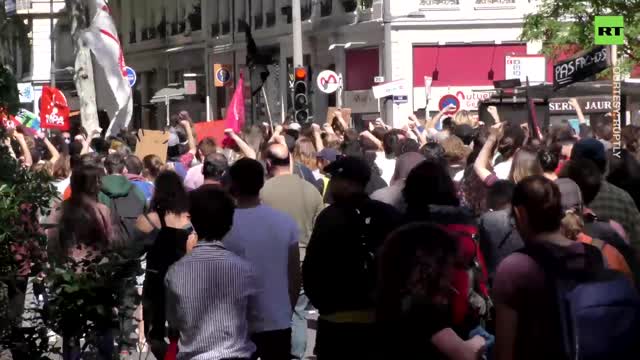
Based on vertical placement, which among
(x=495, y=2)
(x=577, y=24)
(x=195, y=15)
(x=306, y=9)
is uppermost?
(x=195, y=15)

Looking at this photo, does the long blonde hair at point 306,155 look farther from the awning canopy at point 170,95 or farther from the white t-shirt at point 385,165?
the awning canopy at point 170,95

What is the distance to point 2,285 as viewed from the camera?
6.50 meters

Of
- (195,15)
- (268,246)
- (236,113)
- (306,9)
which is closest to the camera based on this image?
(268,246)

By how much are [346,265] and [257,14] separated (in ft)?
153

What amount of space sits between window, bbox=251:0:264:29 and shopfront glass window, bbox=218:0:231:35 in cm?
262

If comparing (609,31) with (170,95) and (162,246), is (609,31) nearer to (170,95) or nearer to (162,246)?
(162,246)

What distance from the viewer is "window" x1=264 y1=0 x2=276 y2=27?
169 ft

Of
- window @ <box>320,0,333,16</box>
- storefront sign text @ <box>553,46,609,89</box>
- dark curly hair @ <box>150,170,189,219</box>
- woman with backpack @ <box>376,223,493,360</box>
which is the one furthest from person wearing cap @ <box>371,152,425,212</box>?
window @ <box>320,0,333,16</box>

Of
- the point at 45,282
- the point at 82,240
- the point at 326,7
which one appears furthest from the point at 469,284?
the point at 326,7

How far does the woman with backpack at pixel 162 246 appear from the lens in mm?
8820

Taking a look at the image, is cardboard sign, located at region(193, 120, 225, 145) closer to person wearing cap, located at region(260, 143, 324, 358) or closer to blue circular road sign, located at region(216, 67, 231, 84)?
person wearing cap, located at region(260, 143, 324, 358)

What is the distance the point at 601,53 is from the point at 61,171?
666cm

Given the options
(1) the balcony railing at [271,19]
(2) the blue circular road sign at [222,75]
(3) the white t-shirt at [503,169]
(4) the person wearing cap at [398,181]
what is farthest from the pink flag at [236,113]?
(1) the balcony railing at [271,19]

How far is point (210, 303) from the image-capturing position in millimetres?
6441
